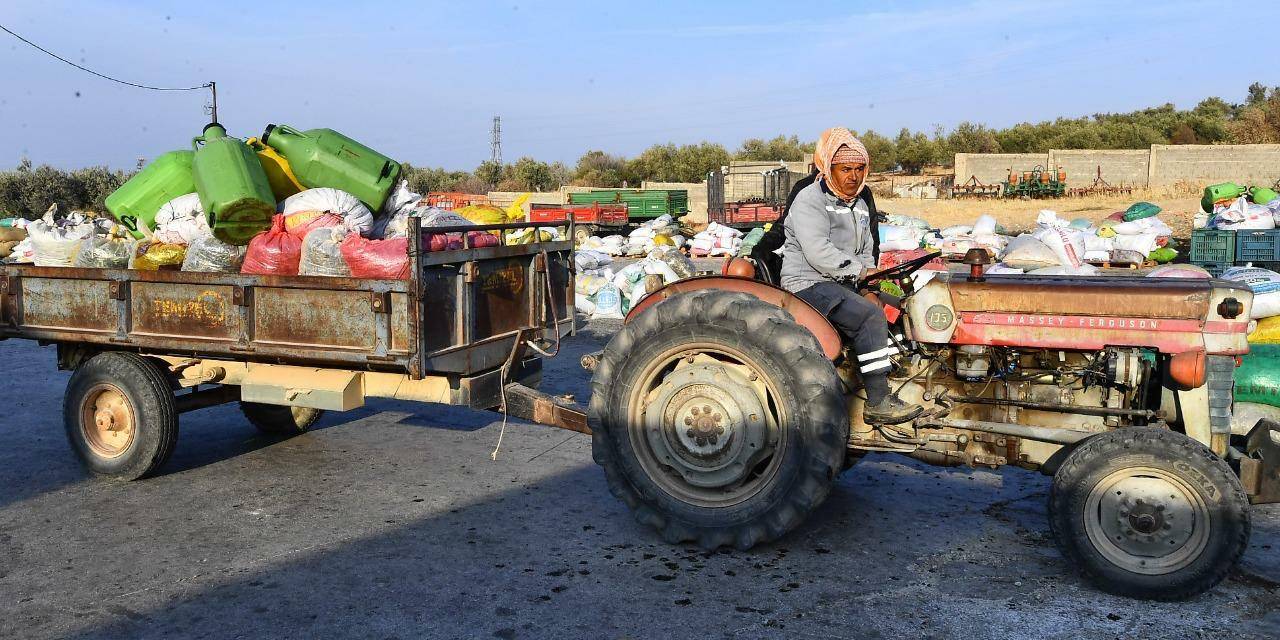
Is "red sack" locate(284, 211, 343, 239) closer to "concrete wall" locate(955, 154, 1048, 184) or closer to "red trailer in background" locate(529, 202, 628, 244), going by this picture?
"red trailer in background" locate(529, 202, 628, 244)

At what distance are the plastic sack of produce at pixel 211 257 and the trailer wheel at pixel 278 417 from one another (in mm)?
1438

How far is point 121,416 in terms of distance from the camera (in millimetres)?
6008

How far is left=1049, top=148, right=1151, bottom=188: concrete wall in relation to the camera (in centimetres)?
3738

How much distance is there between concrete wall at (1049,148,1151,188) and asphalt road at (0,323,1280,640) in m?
36.4

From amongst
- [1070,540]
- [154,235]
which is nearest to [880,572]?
[1070,540]

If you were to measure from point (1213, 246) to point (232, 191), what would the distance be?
1435cm

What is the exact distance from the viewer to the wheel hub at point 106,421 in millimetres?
5984

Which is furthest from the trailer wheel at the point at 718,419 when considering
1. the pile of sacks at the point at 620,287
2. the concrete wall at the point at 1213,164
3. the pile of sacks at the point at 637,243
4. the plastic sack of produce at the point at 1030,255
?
the concrete wall at the point at 1213,164

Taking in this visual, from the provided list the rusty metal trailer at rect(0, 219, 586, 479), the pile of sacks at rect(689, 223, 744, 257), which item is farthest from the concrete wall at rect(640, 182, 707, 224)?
the rusty metal trailer at rect(0, 219, 586, 479)

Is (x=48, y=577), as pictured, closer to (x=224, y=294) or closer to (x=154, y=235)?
(x=224, y=294)

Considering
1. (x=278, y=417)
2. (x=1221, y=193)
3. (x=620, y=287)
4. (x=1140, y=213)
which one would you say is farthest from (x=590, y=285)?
(x=1221, y=193)

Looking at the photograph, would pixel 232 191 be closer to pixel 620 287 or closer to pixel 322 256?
pixel 322 256

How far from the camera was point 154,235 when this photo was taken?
21.1ft

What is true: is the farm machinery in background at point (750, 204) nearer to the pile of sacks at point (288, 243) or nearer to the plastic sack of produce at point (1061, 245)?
the plastic sack of produce at point (1061, 245)
